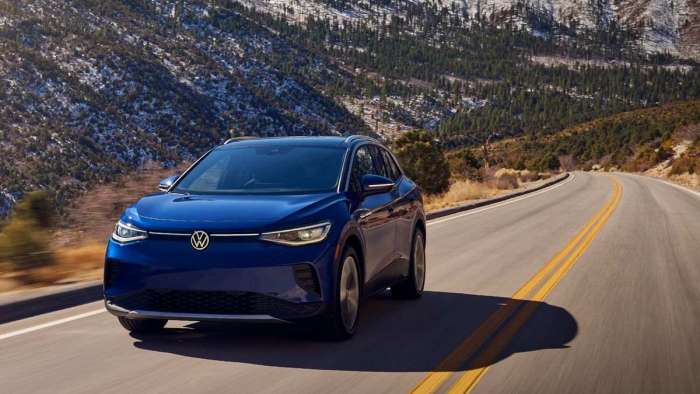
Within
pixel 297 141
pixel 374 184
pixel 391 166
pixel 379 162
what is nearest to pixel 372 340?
pixel 374 184

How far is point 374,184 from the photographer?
24.4 ft

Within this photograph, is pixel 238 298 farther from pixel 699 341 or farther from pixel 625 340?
pixel 699 341

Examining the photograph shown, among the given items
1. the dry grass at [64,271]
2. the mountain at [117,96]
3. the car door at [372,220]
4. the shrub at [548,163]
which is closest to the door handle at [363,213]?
the car door at [372,220]

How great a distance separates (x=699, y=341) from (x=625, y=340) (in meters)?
0.63

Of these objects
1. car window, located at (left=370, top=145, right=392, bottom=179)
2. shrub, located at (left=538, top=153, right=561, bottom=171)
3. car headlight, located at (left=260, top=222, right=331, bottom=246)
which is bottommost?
shrub, located at (left=538, top=153, right=561, bottom=171)

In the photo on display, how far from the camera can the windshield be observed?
24.4 feet

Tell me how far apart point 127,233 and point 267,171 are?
1.57 meters

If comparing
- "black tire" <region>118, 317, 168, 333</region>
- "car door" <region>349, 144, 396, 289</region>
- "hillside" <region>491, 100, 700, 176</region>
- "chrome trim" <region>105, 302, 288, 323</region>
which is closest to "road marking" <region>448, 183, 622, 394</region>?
"car door" <region>349, 144, 396, 289</region>

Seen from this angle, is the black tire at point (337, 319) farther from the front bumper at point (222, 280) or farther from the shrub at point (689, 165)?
the shrub at point (689, 165)

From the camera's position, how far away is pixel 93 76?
84.2 metres

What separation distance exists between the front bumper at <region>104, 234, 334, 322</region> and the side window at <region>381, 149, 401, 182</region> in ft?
9.54

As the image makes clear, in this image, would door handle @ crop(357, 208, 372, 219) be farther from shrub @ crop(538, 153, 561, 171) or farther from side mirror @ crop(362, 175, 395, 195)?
shrub @ crop(538, 153, 561, 171)

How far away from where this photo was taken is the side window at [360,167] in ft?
Result: 25.2

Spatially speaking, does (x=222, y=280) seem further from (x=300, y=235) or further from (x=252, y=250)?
(x=300, y=235)
